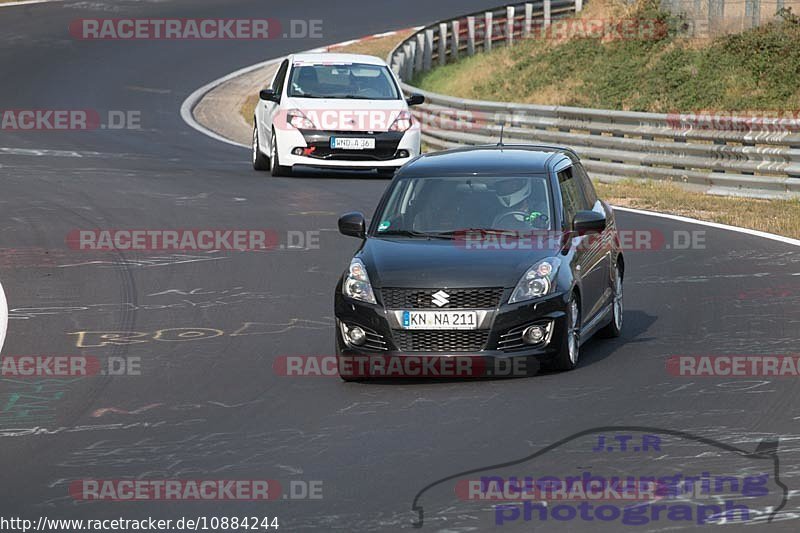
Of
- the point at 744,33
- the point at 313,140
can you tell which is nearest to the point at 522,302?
the point at 313,140

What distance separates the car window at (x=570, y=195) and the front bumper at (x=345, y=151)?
430 inches

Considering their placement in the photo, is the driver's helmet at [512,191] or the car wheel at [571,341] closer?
the car wheel at [571,341]

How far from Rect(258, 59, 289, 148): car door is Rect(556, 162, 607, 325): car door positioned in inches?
466

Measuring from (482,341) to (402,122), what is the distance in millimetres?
13222

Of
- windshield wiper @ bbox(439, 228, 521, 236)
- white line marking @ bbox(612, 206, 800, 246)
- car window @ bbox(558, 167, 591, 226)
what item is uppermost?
car window @ bbox(558, 167, 591, 226)

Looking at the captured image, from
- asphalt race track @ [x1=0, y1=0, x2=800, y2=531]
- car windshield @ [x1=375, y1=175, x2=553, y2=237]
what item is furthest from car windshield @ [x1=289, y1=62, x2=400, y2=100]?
car windshield @ [x1=375, y1=175, x2=553, y2=237]

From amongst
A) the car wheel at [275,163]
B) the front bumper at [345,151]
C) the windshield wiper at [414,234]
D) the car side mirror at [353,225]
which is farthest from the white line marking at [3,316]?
the car wheel at [275,163]

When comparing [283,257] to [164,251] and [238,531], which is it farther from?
[238,531]

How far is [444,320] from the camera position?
10.4 m

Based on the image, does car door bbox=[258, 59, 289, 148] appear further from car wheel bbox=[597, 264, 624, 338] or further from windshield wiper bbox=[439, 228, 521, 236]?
windshield wiper bbox=[439, 228, 521, 236]

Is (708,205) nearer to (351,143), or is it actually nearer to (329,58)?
(351,143)

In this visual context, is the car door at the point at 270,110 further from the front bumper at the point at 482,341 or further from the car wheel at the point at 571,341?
the front bumper at the point at 482,341

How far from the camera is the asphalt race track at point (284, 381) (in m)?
8.11

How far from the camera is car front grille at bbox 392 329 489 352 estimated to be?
10398 mm
